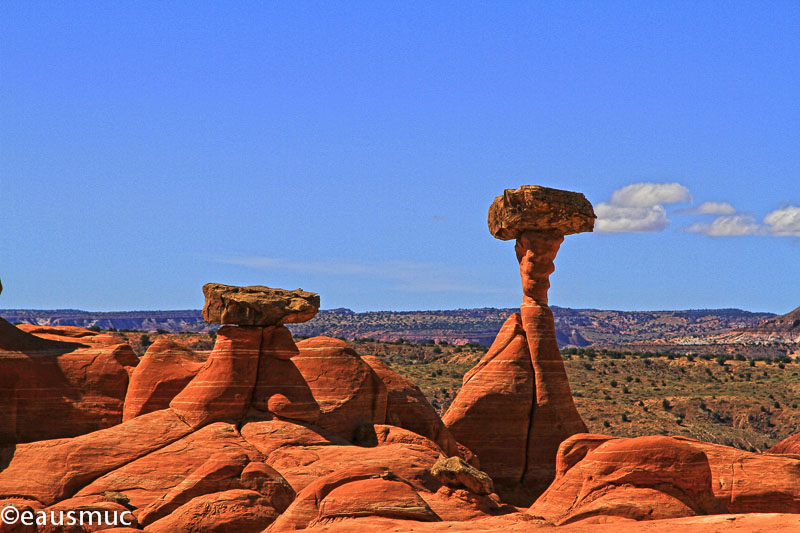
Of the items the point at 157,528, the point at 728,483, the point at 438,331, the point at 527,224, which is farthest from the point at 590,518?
the point at 438,331

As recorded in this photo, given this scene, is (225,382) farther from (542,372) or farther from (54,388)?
(542,372)

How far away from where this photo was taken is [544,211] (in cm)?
3497

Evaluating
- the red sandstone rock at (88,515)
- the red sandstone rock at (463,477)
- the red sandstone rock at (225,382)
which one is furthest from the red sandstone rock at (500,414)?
the red sandstone rock at (88,515)

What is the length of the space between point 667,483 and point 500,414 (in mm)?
10365

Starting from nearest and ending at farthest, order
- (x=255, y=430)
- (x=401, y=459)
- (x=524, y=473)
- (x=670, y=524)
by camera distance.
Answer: (x=670, y=524)
(x=401, y=459)
(x=255, y=430)
(x=524, y=473)

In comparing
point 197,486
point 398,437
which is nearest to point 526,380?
point 398,437

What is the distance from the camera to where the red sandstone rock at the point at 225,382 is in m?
29.9

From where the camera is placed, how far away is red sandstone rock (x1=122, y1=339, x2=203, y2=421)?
3120cm

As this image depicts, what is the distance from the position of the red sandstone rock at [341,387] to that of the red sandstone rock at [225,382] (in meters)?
2.44

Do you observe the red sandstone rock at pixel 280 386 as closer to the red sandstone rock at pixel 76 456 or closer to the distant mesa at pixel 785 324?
the red sandstone rock at pixel 76 456

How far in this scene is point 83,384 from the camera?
31500 millimetres

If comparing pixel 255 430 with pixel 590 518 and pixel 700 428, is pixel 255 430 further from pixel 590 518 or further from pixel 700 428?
pixel 700 428

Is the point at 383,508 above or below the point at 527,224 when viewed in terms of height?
below

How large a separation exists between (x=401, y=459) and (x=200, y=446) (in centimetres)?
550
